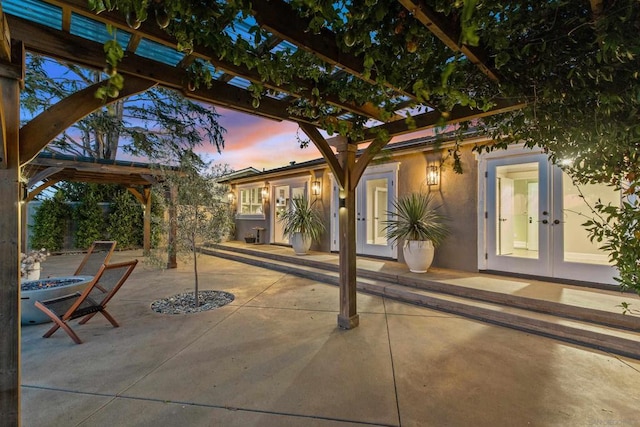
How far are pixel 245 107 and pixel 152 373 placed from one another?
103 inches

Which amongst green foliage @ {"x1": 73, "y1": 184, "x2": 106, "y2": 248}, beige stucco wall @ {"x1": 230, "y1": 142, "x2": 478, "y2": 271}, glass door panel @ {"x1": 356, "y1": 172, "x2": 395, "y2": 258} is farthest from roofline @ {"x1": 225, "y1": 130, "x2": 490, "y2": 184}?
green foliage @ {"x1": 73, "y1": 184, "x2": 106, "y2": 248}

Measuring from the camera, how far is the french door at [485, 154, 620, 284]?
179 inches

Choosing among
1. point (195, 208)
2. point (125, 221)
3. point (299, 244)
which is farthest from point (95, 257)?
point (125, 221)

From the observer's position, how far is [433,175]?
5.93 metres

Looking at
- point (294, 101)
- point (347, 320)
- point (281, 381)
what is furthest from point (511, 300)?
point (294, 101)

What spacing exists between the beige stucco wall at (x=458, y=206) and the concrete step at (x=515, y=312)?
1340 mm

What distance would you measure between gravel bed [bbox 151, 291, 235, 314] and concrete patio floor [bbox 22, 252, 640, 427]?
325mm

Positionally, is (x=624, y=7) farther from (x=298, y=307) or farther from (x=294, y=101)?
(x=298, y=307)

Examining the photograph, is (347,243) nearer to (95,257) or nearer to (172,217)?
(172,217)

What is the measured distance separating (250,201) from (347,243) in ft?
28.4

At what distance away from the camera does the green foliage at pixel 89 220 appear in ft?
33.1

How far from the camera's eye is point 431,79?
1741 millimetres

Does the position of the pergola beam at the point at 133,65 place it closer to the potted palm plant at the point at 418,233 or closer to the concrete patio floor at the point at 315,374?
the concrete patio floor at the point at 315,374

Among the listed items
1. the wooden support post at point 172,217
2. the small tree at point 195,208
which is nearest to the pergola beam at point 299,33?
the small tree at point 195,208
